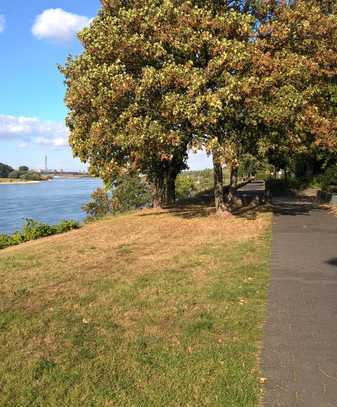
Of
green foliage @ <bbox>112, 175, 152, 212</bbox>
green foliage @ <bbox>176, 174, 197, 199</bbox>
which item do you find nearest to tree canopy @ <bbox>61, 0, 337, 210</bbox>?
green foliage @ <bbox>112, 175, 152, 212</bbox>

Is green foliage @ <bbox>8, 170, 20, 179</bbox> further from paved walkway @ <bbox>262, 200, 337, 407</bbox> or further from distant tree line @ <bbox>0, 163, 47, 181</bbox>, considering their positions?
paved walkway @ <bbox>262, 200, 337, 407</bbox>

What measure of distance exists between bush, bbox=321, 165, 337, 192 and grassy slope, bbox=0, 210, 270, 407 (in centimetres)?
1764

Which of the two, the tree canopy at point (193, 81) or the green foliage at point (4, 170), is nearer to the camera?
the tree canopy at point (193, 81)

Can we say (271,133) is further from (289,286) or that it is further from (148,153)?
(289,286)

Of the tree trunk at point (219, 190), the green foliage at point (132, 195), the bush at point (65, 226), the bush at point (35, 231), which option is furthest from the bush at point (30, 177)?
the tree trunk at point (219, 190)

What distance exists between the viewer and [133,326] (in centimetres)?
603

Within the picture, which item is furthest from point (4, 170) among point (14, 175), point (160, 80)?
point (160, 80)

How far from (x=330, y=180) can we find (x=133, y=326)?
80.3 feet

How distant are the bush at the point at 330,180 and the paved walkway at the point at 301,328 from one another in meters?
16.5

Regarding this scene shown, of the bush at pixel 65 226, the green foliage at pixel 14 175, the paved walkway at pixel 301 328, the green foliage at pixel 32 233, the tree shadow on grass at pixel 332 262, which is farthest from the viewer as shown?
the green foliage at pixel 14 175

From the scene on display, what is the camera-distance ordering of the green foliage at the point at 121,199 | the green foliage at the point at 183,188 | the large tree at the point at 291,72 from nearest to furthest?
1. the large tree at the point at 291,72
2. the green foliage at the point at 121,199
3. the green foliage at the point at 183,188

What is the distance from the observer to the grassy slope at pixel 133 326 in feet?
14.2

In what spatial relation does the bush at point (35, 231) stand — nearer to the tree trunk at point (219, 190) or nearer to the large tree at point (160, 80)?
the large tree at point (160, 80)

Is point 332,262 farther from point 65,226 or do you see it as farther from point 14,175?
point 14,175
